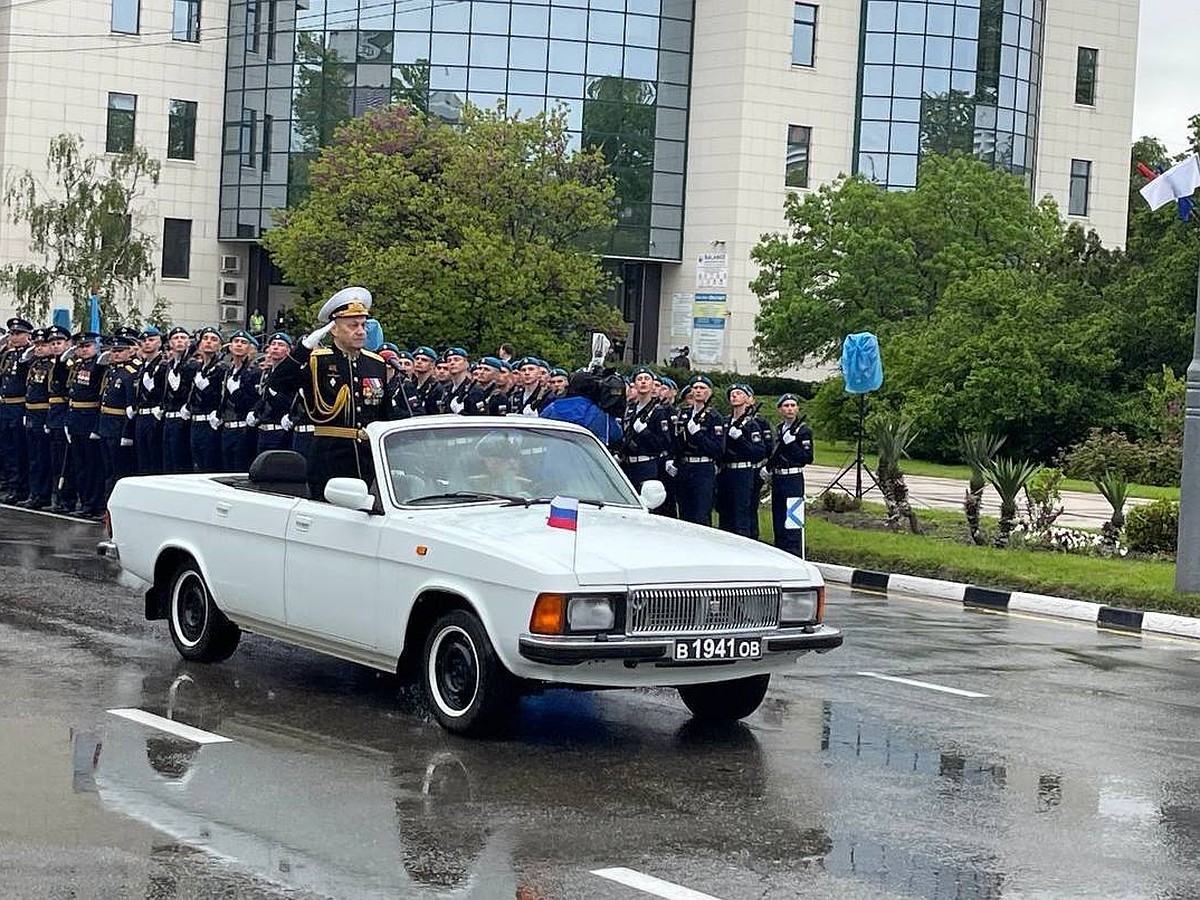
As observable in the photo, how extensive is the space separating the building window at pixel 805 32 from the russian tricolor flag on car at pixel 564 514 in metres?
54.3

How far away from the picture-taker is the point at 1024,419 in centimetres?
3644

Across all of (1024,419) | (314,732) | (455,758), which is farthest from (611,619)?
(1024,419)

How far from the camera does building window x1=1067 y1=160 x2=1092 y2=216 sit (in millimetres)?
66500

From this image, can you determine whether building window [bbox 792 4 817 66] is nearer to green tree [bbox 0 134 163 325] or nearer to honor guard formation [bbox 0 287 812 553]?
green tree [bbox 0 134 163 325]

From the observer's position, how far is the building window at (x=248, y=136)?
63.3 metres

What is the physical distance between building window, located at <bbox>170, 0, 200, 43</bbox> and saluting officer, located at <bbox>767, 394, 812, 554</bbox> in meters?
48.7

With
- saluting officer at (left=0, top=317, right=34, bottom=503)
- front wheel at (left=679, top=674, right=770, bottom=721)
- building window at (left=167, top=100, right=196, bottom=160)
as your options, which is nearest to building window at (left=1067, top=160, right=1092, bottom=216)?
building window at (left=167, top=100, right=196, bottom=160)

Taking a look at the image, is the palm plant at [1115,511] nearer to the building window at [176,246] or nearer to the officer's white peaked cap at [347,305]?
the officer's white peaked cap at [347,305]

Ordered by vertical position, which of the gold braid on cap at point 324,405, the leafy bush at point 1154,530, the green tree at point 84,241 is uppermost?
the green tree at point 84,241

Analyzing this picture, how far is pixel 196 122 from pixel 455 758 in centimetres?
5809

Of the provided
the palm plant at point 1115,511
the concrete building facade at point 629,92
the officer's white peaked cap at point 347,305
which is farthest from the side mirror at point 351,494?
the concrete building facade at point 629,92

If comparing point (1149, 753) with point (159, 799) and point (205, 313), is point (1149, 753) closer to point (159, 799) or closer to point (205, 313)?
point (159, 799)

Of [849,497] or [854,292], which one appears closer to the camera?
[849,497]

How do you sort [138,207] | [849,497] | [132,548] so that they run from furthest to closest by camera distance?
1. [138,207]
2. [849,497]
3. [132,548]
